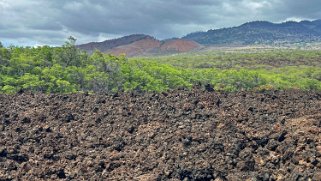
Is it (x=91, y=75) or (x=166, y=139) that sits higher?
(x=166, y=139)

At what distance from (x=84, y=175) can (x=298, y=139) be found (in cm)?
703

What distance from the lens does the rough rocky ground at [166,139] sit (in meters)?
15.0

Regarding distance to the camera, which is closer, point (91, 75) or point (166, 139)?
point (166, 139)

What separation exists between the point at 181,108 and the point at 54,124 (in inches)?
241

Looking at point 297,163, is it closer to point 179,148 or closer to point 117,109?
point 179,148

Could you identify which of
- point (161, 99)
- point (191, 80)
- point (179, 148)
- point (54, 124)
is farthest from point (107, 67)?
point (179, 148)

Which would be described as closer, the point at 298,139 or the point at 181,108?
the point at 298,139

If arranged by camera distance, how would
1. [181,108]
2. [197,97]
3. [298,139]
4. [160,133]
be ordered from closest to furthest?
[298,139] < [160,133] < [181,108] < [197,97]

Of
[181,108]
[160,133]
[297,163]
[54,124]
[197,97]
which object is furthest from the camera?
[197,97]

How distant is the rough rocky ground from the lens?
1504 centimetres

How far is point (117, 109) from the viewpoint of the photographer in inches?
980

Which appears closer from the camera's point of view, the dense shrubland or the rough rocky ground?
the rough rocky ground

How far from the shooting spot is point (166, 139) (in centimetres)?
1828

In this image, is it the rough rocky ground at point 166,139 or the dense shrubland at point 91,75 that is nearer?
the rough rocky ground at point 166,139
